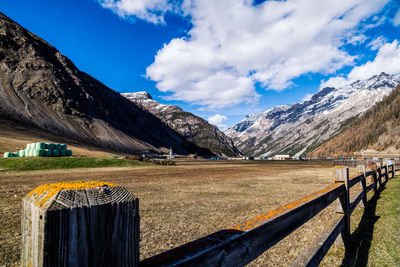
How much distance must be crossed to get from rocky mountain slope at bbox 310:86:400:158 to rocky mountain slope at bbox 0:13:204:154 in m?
115

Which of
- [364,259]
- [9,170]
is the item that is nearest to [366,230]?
[364,259]

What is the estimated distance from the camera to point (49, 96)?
80938 millimetres

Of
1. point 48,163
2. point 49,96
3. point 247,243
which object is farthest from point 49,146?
point 49,96

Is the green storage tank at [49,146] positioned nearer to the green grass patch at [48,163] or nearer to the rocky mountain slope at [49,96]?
the green grass patch at [48,163]

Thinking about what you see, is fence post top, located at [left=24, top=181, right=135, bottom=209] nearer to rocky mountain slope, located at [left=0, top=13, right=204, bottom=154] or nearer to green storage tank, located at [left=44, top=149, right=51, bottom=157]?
green storage tank, located at [left=44, top=149, right=51, bottom=157]

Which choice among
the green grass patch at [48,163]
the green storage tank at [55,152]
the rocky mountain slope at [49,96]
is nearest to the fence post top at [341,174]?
the green grass patch at [48,163]

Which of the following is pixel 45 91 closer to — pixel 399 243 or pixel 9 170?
pixel 9 170

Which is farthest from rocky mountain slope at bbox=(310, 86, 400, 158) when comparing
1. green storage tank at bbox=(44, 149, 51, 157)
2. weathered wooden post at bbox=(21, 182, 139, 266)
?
weathered wooden post at bbox=(21, 182, 139, 266)

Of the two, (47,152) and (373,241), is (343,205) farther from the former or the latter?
(47,152)

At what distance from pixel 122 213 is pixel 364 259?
558 cm

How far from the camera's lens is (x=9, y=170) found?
23.1 metres

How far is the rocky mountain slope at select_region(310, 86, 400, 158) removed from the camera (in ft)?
369

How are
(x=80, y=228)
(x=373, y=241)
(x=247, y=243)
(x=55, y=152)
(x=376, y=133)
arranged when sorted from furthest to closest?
(x=376, y=133), (x=55, y=152), (x=373, y=241), (x=247, y=243), (x=80, y=228)

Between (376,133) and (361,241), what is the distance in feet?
500
